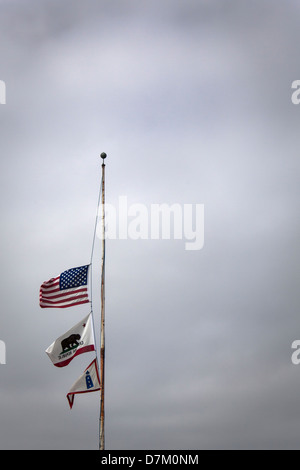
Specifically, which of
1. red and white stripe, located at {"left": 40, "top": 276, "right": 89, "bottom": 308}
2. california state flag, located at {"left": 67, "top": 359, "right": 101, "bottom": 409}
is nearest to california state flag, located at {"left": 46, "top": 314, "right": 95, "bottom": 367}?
california state flag, located at {"left": 67, "top": 359, "right": 101, "bottom": 409}

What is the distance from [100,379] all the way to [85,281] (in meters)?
5.65

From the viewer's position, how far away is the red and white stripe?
196ft

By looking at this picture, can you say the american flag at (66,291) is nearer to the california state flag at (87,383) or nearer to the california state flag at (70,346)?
the california state flag at (70,346)

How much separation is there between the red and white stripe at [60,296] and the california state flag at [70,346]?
1.63 m

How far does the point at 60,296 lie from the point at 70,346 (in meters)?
3.02

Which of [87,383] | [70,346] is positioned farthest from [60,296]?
[87,383]

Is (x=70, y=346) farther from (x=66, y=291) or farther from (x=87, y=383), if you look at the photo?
(x=66, y=291)

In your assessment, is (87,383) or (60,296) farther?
(60,296)

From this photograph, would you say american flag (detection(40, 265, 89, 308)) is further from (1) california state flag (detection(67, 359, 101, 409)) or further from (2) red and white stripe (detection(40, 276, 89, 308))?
(1) california state flag (detection(67, 359, 101, 409))

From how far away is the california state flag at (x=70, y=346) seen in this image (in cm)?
5866

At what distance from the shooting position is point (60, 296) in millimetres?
59875
